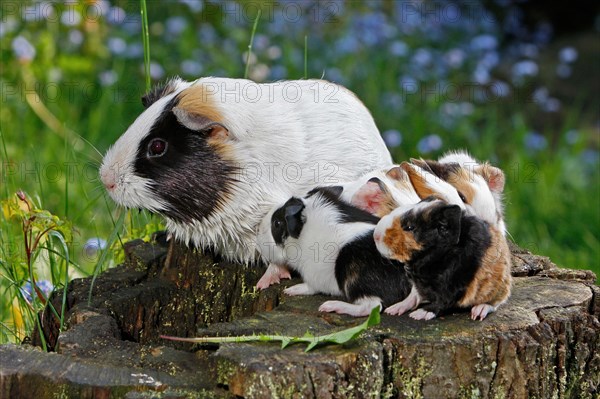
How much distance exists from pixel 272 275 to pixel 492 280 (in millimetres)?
927

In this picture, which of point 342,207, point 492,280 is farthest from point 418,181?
point 492,280

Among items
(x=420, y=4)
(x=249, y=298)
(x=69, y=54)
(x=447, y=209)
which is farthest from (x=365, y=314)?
(x=420, y=4)

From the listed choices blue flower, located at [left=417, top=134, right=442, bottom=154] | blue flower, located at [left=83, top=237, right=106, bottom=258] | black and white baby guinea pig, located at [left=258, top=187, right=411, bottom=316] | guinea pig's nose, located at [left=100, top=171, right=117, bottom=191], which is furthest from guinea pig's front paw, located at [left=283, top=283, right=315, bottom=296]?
blue flower, located at [left=417, top=134, right=442, bottom=154]

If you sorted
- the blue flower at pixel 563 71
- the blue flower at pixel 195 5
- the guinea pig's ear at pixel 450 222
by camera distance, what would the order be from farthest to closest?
the blue flower at pixel 563 71 < the blue flower at pixel 195 5 < the guinea pig's ear at pixel 450 222

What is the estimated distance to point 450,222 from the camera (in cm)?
293

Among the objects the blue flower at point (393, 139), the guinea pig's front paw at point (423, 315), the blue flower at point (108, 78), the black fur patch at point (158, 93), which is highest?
the blue flower at point (108, 78)

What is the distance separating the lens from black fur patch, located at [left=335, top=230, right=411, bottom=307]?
312cm

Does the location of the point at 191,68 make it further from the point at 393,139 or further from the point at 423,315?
the point at 423,315

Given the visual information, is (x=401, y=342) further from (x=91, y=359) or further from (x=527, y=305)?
(x=91, y=359)

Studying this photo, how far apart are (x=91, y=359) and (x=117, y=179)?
0.83 m

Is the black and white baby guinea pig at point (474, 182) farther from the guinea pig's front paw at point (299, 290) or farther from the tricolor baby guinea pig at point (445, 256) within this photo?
the guinea pig's front paw at point (299, 290)

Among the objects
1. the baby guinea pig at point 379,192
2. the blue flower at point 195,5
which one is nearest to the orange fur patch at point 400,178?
the baby guinea pig at point 379,192

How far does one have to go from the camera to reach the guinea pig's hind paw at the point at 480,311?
308cm

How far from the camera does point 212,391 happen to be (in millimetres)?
2789
